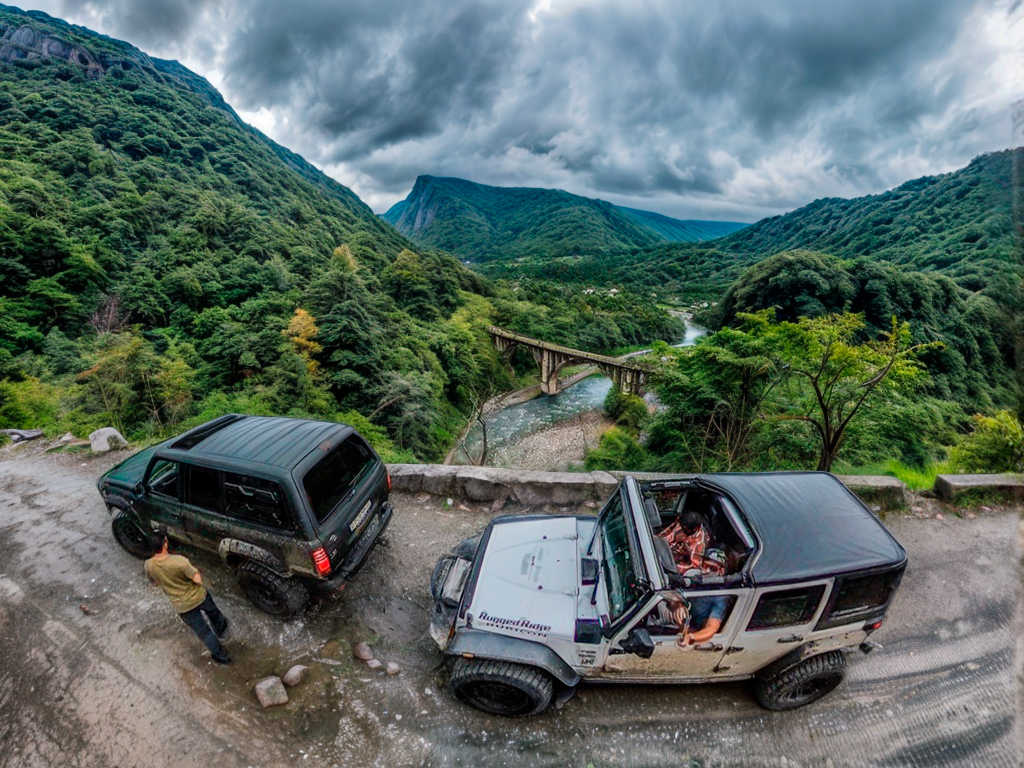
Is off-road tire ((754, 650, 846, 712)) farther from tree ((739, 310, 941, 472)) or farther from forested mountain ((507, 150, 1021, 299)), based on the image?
tree ((739, 310, 941, 472))

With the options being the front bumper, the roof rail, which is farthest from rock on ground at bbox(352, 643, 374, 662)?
the roof rail

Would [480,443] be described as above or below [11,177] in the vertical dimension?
below

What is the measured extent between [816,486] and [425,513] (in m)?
4.60

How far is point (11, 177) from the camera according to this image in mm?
29594

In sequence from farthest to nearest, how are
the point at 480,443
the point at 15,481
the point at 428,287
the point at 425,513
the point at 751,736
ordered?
1. the point at 428,287
2. the point at 480,443
3. the point at 15,481
4. the point at 425,513
5. the point at 751,736

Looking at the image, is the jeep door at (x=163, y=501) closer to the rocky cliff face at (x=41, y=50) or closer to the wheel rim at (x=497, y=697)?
the wheel rim at (x=497, y=697)

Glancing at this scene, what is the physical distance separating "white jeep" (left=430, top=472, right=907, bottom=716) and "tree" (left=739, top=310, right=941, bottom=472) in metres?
4.90

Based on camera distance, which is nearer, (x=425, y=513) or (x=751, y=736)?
(x=751, y=736)

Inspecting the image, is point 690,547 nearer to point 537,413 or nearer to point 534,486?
point 534,486

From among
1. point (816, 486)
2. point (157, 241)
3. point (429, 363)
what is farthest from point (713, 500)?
point (157, 241)

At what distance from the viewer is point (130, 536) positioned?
5047 mm

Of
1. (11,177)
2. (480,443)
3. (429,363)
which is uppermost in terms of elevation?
(11,177)

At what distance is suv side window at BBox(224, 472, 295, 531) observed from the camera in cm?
383

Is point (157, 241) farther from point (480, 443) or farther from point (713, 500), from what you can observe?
point (713, 500)
